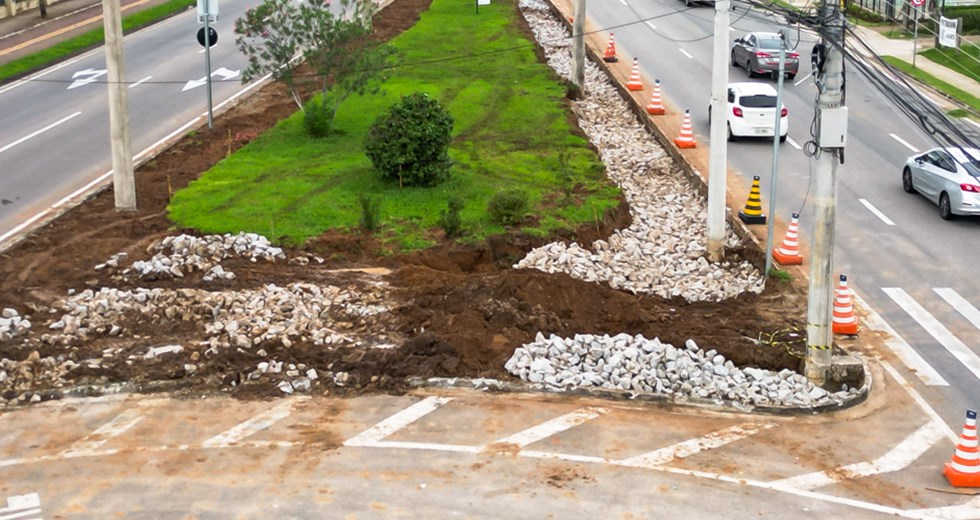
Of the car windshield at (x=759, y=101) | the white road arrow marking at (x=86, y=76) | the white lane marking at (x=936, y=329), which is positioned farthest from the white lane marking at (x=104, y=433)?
the white road arrow marking at (x=86, y=76)

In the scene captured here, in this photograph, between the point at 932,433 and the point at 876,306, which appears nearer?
the point at 932,433

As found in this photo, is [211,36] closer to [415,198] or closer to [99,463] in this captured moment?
[415,198]

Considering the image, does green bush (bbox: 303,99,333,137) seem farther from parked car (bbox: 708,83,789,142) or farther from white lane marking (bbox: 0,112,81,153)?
parked car (bbox: 708,83,789,142)

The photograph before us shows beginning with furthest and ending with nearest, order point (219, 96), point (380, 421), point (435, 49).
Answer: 1. point (435, 49)
2. point (219, 96)
3. point (380, 421)

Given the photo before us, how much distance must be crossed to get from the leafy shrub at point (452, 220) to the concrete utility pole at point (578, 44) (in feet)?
47.3

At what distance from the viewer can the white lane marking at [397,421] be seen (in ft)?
54.9

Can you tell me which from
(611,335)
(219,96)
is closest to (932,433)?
(611,335)

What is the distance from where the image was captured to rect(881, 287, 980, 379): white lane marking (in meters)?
19.9

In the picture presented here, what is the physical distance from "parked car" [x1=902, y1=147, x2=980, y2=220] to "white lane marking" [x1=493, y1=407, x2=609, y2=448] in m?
12.1

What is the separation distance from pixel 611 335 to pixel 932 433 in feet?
16.1

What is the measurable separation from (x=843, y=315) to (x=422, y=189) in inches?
399

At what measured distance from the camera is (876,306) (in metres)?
22.3

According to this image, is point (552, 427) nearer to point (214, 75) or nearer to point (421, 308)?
point (421, 308)

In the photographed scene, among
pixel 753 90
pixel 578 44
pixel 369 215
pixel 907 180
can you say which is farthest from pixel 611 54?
pixel 369 215
